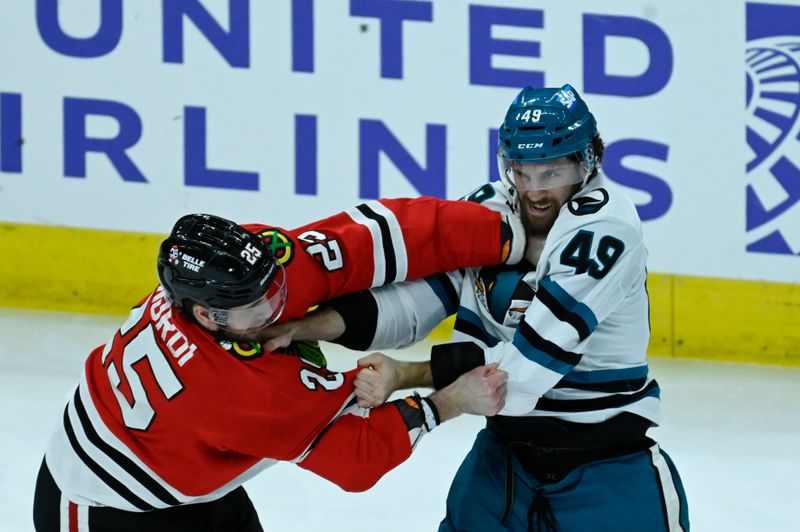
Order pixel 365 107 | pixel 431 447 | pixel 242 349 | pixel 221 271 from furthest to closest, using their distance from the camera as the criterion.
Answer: pixel 365 107 < pixel 431 447 < pixel 242 349 < pixel 221 271

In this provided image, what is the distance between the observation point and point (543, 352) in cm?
295

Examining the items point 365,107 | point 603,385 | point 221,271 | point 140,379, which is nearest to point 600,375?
point 603,385

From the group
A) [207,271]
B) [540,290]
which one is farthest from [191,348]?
[540,290]

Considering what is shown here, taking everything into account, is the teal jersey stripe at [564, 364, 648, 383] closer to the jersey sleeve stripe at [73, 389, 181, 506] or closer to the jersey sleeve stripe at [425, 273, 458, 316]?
the jersey sleeve stripe at [425, 273, 458, 316]

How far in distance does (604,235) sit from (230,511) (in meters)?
1.03

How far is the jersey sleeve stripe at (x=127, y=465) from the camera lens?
9.87 ft

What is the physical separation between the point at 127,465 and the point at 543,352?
2.80 ft

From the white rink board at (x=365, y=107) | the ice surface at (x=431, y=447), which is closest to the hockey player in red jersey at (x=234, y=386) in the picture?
the ice surface at (x=431, y=447)

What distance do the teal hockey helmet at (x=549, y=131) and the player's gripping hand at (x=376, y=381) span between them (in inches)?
18.9

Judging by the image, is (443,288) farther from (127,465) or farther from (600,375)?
(127,465)

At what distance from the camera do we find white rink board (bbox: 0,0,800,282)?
5.40 m

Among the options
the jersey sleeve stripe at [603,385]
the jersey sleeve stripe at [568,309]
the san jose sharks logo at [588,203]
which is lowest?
the jersey sleeve stripe at [603,385]

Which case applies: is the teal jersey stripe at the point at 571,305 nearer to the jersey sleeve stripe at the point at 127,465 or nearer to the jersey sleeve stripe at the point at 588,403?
the jersey sleeve stripe at the point at 588,403

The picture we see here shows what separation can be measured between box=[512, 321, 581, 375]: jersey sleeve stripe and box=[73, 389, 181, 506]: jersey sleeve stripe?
0.77m
